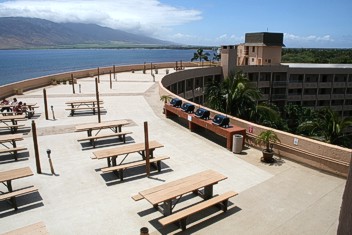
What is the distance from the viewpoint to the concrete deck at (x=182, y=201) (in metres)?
8.26

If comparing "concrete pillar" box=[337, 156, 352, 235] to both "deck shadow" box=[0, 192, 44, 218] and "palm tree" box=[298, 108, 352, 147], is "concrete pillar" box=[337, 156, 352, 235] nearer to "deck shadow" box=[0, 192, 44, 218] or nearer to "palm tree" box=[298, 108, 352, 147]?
"deck shadow" box=[0, 192, 44, 218]

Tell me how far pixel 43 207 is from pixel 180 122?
1065 cm

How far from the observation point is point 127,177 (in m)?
11.1

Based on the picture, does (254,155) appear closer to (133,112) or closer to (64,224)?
(64,224)

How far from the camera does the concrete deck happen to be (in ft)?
27.1

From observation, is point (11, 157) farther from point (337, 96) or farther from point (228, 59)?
point (337, 96)

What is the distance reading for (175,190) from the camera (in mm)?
8688

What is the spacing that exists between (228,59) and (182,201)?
125 feet

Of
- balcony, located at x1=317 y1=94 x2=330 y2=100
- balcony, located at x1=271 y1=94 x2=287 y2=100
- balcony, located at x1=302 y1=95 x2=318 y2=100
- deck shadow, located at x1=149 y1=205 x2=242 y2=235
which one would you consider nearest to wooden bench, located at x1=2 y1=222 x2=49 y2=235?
deck shadow, located at x1=149 y1=205 x2=242 y2=235

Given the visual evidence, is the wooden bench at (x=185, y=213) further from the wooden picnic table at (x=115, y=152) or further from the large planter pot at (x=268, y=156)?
the wooden picnic table at (x=115, y=152)

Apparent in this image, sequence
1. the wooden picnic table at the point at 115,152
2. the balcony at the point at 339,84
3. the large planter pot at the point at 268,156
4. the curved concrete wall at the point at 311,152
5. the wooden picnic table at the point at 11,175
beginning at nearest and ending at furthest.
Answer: the wooden picnic table at the point at 11,175 < the curved concrete wall at the point at 311,152 < the wooden picnic table at the point at 115,152 < the large planter pot at the point at 268,156 < the balcony at the point at 339,84

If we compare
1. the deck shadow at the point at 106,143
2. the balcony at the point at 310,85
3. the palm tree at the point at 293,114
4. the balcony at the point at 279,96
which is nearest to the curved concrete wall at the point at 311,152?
the deck shadow at the point at 106,143

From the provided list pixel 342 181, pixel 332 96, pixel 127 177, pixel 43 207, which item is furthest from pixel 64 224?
pixel 332 96

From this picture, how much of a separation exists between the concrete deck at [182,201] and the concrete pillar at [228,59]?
30885mm
